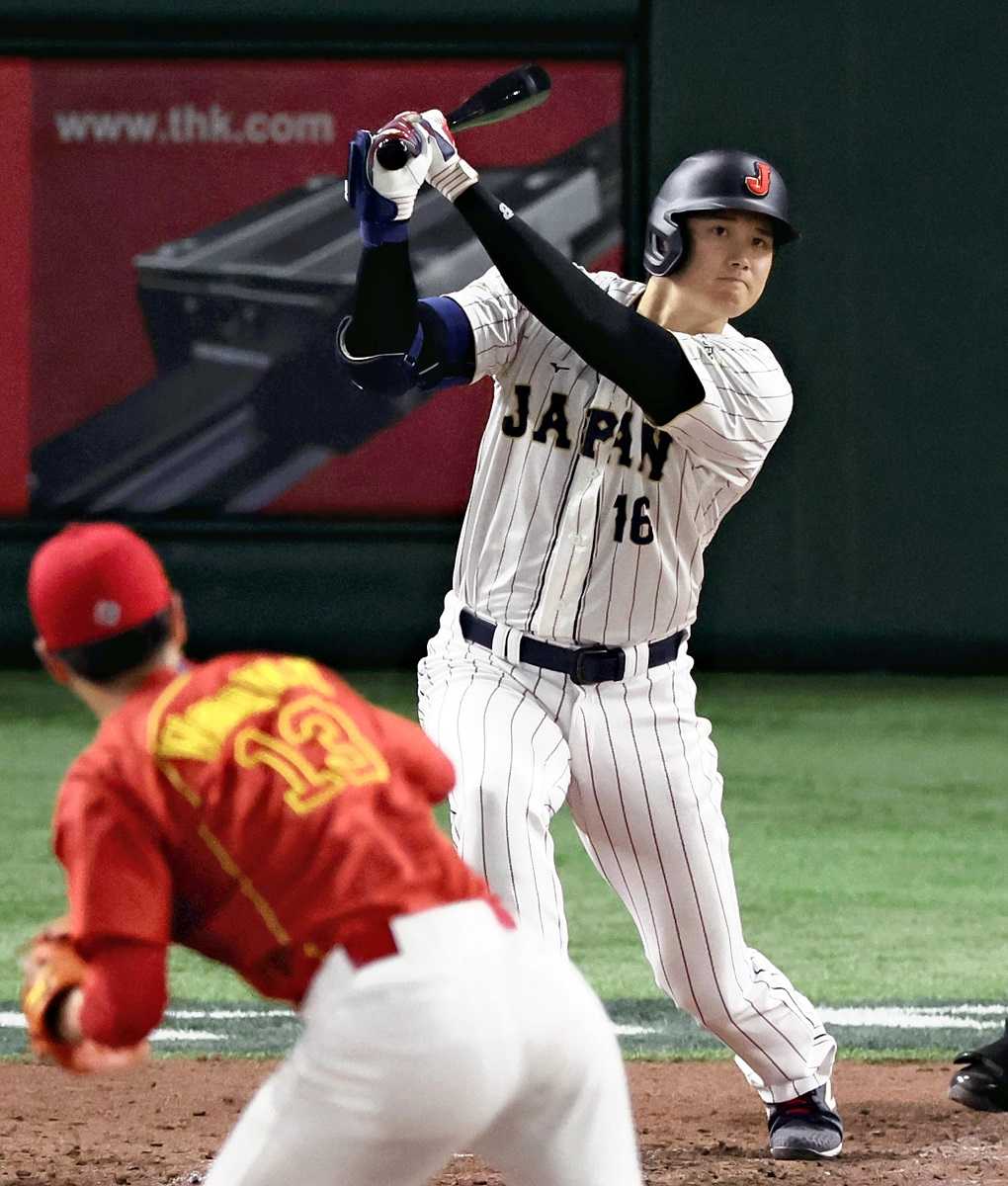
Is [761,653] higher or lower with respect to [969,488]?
lower

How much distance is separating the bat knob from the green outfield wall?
692 cm

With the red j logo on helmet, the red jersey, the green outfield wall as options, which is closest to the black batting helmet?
the red j logo on helmet

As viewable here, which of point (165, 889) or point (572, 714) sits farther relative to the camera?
point (572, 714)

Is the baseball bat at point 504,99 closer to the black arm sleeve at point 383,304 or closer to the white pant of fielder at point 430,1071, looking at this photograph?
the black arm sleeve at point 383,304

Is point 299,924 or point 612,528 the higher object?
point 612,528

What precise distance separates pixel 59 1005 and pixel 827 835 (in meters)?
5.21

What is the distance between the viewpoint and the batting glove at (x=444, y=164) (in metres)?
3.97

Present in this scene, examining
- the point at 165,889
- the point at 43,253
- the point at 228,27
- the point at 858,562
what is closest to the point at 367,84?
the point at 228,27

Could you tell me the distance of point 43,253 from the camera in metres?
11.0

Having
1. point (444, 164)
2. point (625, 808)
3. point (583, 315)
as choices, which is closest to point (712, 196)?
point (583, 315)

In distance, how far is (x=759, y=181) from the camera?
13.8 ft

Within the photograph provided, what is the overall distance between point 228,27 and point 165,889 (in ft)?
29.1

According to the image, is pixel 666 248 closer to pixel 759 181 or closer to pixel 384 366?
pixel 759 181

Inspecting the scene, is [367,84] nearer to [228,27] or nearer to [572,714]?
[228,27]
